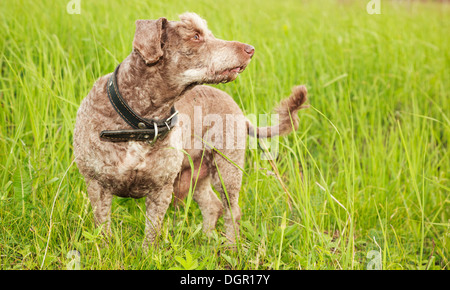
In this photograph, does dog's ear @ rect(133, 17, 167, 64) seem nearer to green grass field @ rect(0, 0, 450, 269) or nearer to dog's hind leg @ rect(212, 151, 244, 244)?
green grass field @ rect(0, 0, 450, 269)

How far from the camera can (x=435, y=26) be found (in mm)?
8602

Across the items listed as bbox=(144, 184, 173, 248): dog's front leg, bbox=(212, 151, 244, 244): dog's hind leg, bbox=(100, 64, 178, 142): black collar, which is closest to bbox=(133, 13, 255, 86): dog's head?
bbox=(100, 64, 178, 142): black collar

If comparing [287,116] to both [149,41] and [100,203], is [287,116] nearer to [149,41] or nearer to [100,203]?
[149,41]

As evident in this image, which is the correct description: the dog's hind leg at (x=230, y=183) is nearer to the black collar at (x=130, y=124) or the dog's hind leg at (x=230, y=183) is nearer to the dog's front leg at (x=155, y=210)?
the dog's front leg at (x=155, y=210)

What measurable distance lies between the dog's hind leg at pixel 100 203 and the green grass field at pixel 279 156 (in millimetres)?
81

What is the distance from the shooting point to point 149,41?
2596 mm

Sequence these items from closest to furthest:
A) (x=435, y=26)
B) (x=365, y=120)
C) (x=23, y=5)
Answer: (x=365, y=120) < (x=23, y=5) < (x=435, y=26)

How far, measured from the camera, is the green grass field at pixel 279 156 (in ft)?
9.28

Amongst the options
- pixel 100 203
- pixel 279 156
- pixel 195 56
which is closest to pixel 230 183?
pixel 279 156

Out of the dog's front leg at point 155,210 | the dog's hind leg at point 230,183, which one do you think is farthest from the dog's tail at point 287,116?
the dog's front leg at point 155,210

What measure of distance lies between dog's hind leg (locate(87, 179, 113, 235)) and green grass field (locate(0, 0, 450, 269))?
3.2 inches

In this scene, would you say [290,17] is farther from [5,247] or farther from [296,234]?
[5,247]

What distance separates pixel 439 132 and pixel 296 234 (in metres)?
2.73
